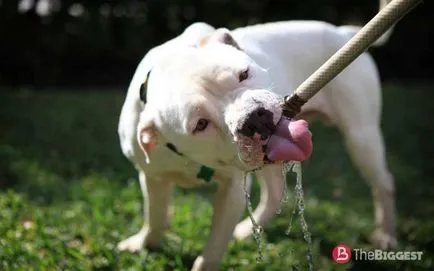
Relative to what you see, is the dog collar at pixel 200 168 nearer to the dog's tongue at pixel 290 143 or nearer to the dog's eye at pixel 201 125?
the dog's eye at pixel 201 125

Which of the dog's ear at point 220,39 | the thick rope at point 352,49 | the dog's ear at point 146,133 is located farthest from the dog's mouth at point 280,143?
the dog's ear at point 220,39

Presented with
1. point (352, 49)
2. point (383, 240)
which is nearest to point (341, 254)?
point (383, 240)

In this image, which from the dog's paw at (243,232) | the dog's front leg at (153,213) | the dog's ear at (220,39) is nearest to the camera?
the dog's ear at (220,39)

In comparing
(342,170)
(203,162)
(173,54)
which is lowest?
(342,170)

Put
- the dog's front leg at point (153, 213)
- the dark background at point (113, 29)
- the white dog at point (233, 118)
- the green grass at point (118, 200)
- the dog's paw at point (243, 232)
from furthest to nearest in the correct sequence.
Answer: the dark background at point (113, 29) → the dog's paw at point (243, 232) → the green grass at point (118, 200) → the dog's front leg at point (153, 213) → the white dog at point (233, 118)

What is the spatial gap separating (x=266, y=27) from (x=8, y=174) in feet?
7.30

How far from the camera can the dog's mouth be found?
2.42 meters

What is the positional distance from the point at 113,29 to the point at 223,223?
5502 millimetres

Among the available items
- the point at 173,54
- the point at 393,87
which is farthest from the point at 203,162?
the point at 393,87

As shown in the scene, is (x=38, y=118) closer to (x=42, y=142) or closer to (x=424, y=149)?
(x=42, y=142)

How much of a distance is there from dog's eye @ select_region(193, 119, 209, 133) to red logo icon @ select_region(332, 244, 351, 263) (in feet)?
4.39

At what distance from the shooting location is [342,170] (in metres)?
5.39

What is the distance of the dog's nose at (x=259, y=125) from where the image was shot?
2432 mm

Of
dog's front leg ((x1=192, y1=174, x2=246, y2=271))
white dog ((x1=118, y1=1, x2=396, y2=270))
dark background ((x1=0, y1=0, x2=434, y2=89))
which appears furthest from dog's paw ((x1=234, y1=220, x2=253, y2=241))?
dark background ((x1=0, y1=0, x2=434, y2=89))
